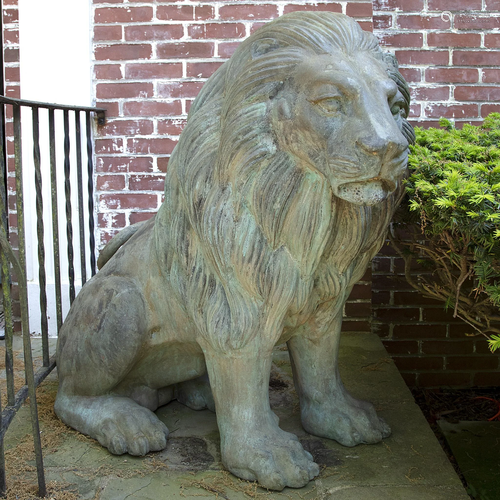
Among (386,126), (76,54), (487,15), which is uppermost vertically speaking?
(487,15)

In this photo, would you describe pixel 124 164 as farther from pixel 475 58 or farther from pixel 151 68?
pixel 475 58

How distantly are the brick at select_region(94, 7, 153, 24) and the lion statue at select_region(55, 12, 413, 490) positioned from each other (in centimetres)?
146

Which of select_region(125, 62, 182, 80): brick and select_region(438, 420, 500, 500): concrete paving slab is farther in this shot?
select_region(125, 62, 182, 80): brick

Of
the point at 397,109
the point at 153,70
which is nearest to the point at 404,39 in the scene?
the point at 153,70

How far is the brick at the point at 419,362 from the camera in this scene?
411cm

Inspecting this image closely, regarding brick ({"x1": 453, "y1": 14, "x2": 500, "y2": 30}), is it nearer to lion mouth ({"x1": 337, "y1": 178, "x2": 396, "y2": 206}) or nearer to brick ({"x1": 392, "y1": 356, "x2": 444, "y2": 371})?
brick ({"x1": 392, "y1": 356, "x2": 444, "y2": 371})

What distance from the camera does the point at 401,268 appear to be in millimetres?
3967

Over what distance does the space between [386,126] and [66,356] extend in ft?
5.15

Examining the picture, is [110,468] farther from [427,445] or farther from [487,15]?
[487,15]

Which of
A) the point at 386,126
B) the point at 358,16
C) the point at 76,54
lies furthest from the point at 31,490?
the point at 358,16

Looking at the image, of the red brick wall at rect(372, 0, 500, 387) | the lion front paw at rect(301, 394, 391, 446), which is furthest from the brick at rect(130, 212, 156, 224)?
the lion front paw at rect(301, 394, 391, 446)

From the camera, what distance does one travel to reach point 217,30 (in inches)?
142

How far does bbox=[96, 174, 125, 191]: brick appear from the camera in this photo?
3.75m

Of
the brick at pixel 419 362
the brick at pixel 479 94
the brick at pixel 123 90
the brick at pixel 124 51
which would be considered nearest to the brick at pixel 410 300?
the brick at pixel 419 362
